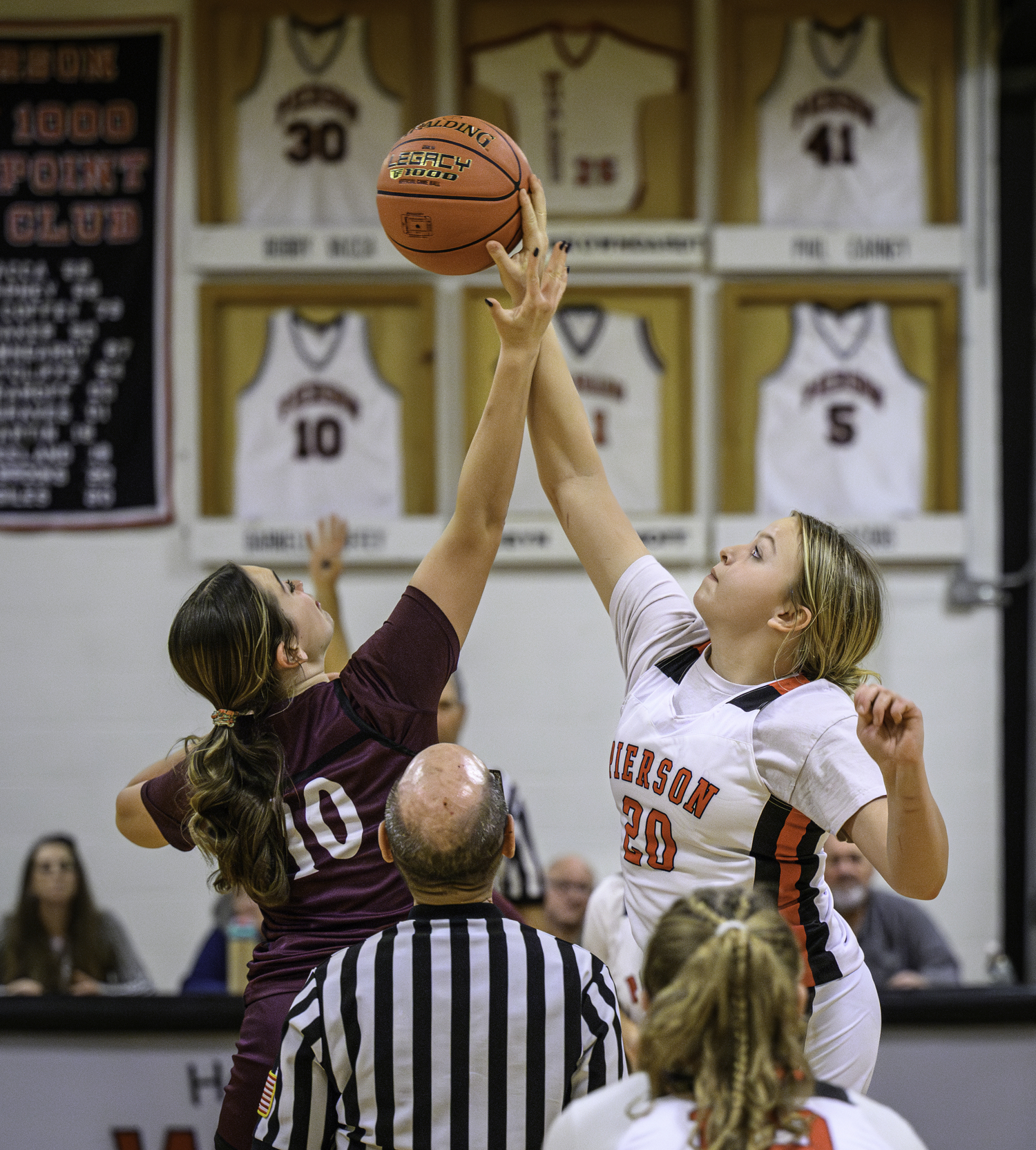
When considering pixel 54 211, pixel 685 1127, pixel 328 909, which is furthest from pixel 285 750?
pixel 54 211

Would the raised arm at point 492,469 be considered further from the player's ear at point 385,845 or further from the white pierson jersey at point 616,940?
the white pierson jersey at point 616,940

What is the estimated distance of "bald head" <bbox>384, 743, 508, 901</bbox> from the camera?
5.62 feet

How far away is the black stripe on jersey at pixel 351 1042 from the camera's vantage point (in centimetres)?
171

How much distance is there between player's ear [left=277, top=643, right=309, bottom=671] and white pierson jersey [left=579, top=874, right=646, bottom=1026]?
131cm

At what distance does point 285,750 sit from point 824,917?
97 cm

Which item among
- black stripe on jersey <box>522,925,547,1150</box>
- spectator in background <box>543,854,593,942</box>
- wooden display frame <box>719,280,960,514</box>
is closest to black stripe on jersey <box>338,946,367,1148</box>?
black stripe on jersey <box>522,925,547,1150</box>

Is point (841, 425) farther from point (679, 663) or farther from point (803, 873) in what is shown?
point (803, 873)

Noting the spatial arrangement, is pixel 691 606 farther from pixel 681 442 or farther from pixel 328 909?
pixel 681 442

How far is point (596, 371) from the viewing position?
5746 millimetres

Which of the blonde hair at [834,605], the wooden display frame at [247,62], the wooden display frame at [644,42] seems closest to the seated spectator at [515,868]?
the blonde hair at [834,605]

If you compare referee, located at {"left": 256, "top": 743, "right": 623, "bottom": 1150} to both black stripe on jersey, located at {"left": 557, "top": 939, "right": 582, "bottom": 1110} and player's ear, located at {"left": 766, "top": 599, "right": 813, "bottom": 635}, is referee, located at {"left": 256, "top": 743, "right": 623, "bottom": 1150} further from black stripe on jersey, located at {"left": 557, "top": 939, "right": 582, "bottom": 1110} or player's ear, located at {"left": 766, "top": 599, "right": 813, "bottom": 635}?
player's ear, located at {"left": 766, "top": 599, "right": 813, "bottom": 635}

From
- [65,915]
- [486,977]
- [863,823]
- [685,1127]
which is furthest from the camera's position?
[65,915]

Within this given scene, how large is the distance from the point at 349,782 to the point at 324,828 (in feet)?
0.29

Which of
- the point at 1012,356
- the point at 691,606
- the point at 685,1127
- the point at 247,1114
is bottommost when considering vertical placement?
the point at 247,1114
